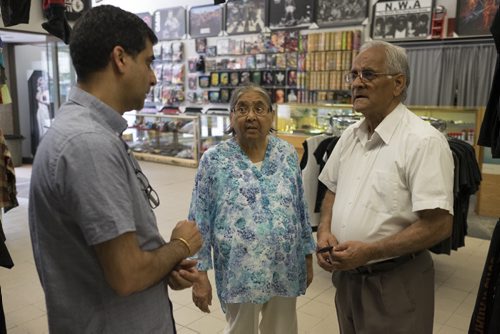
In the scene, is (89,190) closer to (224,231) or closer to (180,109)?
(224,231)

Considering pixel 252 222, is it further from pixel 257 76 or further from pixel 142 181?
pixel 257 76

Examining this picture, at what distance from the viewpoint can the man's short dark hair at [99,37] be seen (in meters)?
1.15

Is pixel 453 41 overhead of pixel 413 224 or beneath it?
overhead

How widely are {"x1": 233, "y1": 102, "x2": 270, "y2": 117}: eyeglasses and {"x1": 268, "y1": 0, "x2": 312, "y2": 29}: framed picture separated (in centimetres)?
744

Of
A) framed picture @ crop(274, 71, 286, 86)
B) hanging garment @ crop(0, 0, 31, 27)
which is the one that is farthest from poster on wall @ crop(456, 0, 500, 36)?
hanging garment @ crop(0, 0, 31, 27)

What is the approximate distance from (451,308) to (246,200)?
2.31m

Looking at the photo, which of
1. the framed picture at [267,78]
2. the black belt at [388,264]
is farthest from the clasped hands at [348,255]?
the framed picture at [267,78]

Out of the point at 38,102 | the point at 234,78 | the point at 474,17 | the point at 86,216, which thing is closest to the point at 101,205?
the point at 86,216

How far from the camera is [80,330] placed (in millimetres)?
1220

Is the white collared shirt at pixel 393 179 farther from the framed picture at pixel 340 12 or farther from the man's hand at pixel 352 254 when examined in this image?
the framed picture at pixel 340 12

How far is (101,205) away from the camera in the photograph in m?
1.07

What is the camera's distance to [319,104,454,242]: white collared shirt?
1603mm

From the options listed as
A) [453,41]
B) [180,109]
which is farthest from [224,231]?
[180,109]

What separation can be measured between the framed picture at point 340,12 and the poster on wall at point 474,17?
5.46ft
